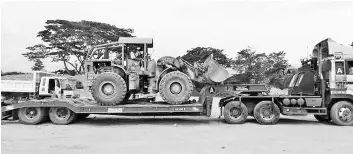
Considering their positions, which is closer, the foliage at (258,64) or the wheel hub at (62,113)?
the wheel hub at (62,113)

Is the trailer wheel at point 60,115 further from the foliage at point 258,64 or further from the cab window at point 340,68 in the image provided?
the foliage at point 258,64

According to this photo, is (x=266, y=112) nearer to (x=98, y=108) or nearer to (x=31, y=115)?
(x=98, y=108)

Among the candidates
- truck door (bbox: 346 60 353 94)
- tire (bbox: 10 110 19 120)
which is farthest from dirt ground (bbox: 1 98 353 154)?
truck door (bbox: 346 60 353 94)

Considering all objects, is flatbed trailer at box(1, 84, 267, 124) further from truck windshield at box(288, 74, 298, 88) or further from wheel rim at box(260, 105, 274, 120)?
truck windshield at box(288, 74, 298, 88)

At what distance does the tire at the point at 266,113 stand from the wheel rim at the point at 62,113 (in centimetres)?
661

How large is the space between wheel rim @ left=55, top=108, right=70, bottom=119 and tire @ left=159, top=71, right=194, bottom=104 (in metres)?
3.35

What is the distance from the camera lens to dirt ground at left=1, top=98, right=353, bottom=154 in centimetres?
695

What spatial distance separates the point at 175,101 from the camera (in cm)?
1072

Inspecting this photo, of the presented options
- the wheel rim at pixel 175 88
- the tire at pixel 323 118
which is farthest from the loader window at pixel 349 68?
the wheel rim at pixel 175 88

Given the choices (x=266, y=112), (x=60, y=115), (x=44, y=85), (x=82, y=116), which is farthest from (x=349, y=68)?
(x=44, y=85)

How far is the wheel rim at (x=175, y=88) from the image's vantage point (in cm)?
1077
